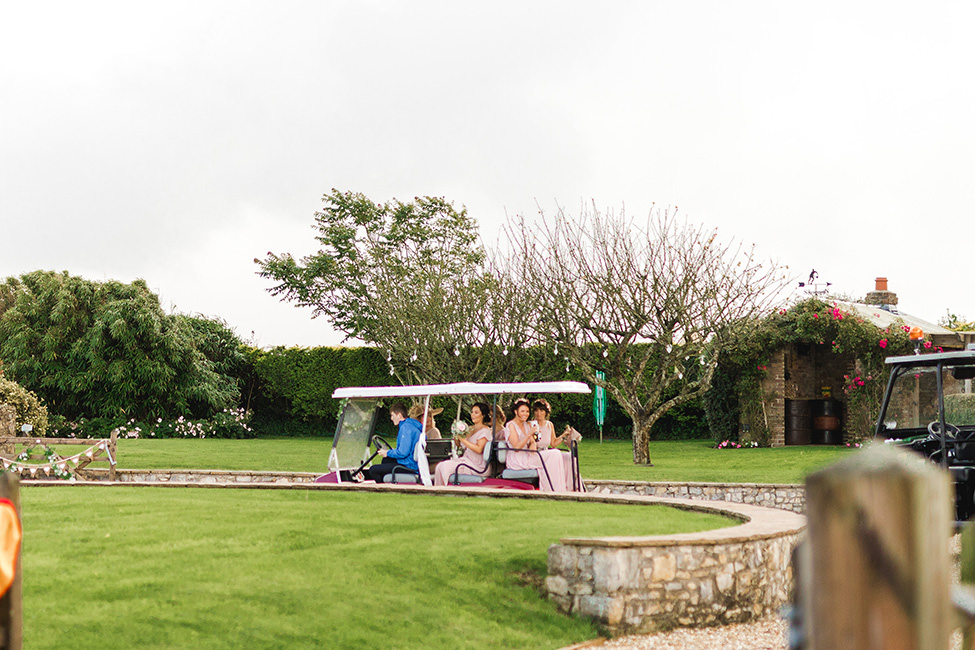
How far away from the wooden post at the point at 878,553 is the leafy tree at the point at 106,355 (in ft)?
116

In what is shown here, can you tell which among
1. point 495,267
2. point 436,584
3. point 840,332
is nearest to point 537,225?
point 495,267

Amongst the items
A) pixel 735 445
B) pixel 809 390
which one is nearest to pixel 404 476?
pixel 735 445

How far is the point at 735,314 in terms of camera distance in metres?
24.3

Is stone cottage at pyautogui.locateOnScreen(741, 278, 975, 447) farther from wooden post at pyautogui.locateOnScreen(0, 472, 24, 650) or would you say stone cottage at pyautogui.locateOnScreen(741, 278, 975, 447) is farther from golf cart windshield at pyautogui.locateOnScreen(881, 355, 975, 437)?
wooden post at pyautogui.locateOnScreen(0, 472, 24, 650)

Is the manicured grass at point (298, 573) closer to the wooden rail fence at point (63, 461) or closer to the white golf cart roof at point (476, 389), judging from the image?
the white golf cart roof at point (476, 389)

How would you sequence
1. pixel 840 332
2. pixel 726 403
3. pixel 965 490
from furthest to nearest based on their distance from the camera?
pixel 726 403 → pixel 840 332 → pixel 965 490

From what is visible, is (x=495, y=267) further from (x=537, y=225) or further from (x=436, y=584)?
(x=436, y=584)

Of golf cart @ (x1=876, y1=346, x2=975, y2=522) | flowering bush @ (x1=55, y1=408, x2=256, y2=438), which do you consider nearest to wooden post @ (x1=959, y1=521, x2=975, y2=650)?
golf cart @ (x1=876, y1=346, x2=975, y2=522)

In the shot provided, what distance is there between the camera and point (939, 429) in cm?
1060

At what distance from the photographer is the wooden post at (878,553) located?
1.68 m

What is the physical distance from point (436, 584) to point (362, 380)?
28.4 metres

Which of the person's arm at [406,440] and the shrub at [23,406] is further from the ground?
the shrub at [23,406]

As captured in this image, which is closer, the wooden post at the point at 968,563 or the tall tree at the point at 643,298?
the wooden post at the point at 968,563

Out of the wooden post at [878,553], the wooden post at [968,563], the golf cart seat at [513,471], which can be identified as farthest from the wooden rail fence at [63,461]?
the wooden post at [878,553]
